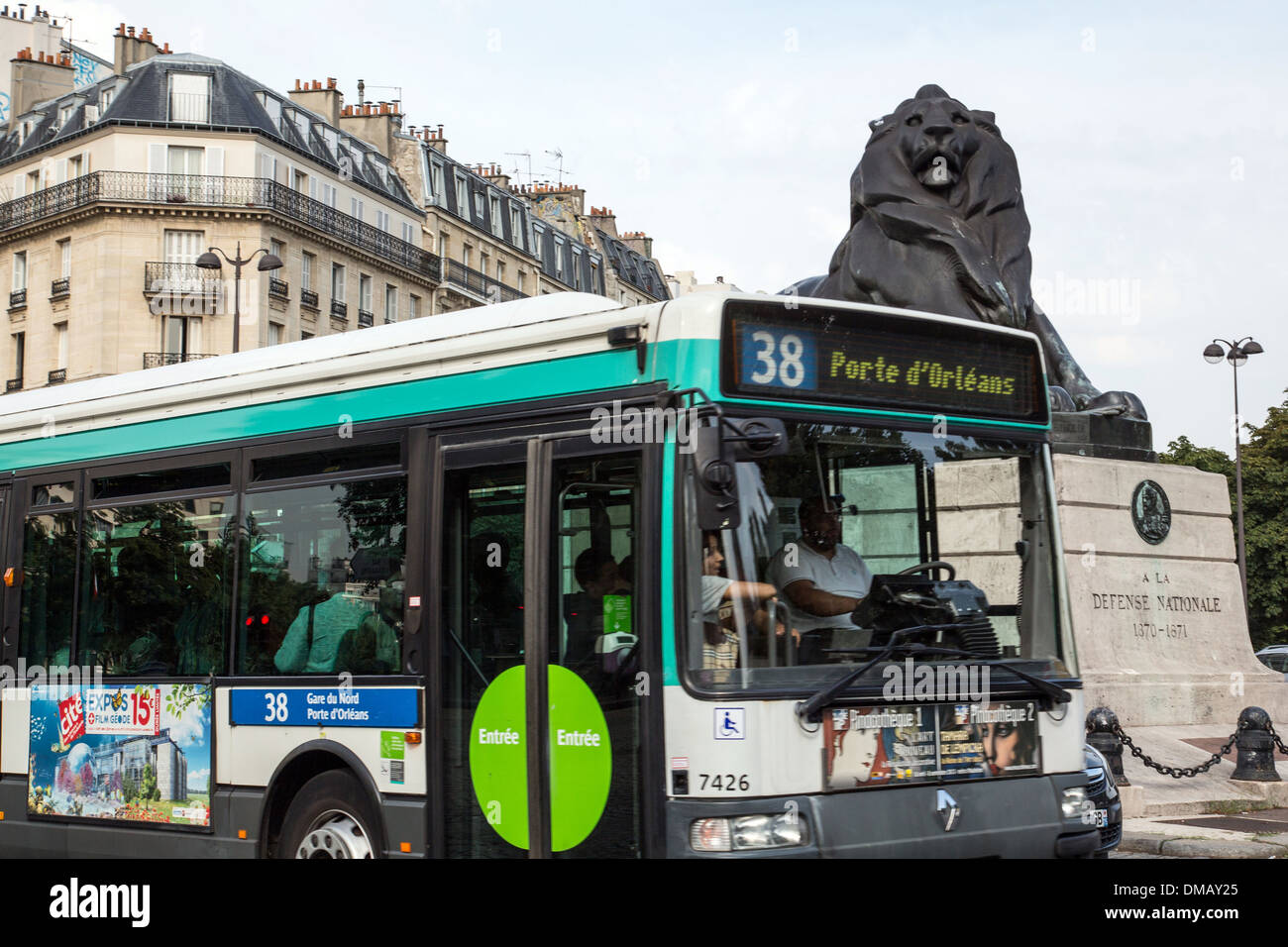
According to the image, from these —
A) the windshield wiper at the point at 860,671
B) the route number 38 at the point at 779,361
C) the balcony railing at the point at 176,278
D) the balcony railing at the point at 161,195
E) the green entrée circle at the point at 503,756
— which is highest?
the balcony railing at the point at 161,195

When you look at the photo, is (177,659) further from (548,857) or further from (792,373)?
(792,373)

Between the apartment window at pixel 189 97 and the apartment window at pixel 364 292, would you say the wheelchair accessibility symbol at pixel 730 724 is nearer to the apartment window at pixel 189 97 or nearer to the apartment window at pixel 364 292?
the apartment window at pixel 189 97

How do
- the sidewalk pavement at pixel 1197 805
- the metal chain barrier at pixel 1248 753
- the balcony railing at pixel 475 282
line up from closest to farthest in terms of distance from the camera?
the sidewalk pavement at pixel 1197 805 < the metal chain barrier at pixel 1248 753 < the balcony railing at pixel 475 282

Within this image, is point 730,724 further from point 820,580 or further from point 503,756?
point 503,756

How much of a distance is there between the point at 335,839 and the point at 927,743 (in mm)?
2807

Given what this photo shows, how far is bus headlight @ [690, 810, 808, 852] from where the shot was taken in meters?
5.62

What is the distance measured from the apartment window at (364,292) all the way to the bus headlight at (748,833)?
48.0 m

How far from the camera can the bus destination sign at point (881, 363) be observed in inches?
237

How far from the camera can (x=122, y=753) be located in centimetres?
827

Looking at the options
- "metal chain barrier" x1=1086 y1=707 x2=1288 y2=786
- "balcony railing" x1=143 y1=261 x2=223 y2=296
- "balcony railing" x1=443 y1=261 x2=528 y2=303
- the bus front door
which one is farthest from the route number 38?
"balcony railing" x1=443 y1=261 x2=528 y2=303

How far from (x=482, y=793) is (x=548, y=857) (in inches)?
18.6

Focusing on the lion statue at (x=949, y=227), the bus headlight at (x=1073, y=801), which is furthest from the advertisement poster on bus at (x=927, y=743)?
the lion statue at (x=949, y=227)

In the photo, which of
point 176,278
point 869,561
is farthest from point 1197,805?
point 176,278
